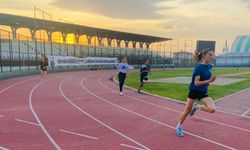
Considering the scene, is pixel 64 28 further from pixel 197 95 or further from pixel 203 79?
pixel 203 79

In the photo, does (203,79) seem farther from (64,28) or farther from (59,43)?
(64,28)

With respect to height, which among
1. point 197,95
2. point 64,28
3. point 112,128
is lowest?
point 112,128

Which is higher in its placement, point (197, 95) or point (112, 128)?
point (197, 95)

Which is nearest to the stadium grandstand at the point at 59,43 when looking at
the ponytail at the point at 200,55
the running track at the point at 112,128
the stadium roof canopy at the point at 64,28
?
the stadium roof canopy at the point at 64,28

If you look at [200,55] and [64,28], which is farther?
[64,28]

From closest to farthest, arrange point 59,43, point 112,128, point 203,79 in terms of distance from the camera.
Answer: point 203,79
point 112,128
point 59,43

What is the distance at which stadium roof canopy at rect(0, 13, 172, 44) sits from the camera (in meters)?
46.5

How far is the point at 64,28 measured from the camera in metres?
55.5

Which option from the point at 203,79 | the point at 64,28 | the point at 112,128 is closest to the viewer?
the point at 203,79

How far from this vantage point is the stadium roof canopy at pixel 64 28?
4649cm

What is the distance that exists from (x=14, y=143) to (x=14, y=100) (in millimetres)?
6516

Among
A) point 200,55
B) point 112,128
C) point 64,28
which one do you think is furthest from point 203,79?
point 64,28

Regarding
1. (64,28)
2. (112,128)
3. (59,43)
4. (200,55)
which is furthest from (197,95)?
(64,28)

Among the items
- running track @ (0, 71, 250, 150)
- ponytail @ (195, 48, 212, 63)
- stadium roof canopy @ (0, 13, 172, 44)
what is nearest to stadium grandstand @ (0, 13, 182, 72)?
stadium roof canopy @ (0, 13, 172, 44)
